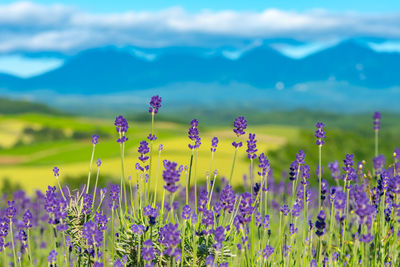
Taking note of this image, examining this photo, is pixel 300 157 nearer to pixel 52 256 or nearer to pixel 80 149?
pixel 52 256

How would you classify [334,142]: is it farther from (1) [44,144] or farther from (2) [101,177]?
(1) [44,144]

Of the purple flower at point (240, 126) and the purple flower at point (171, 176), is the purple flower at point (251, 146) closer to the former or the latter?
the purple flower at point (240, 126)

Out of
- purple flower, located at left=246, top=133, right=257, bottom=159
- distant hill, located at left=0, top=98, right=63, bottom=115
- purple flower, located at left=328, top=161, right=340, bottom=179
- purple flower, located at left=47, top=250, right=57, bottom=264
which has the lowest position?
purple flower, located at left=47, top=250, right=57, bottom=264

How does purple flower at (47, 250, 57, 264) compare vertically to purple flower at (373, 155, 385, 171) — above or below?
below

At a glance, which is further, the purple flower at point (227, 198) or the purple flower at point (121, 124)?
the purple flower at point (121, 124)

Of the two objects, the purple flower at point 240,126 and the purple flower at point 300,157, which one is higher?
the purple flower at point 240,126

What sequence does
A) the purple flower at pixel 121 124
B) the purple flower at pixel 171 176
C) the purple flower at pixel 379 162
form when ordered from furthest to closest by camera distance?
the purple flower at pixel 379 162, the purple flower at pixel 121 124, the purple flower at pixel 171 176

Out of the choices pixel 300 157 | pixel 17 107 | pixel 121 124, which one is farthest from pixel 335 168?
pixel 17 107

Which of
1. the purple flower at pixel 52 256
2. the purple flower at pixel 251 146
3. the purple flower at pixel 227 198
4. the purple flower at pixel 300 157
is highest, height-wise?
the purple flower at pixel 251 146

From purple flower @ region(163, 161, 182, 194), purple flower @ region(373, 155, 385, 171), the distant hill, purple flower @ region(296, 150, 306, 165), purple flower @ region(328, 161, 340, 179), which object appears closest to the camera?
purple flower @ region(163, 161, 182, 194)

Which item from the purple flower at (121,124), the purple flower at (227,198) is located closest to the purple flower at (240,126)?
the purple flower at (227,198)

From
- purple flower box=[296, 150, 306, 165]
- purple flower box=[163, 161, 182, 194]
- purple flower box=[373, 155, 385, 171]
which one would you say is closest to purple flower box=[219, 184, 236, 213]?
purple flower box=[163, 161, 182, 194]

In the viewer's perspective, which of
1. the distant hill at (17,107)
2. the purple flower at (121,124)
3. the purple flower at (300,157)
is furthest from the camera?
the distant hill at (17,107)

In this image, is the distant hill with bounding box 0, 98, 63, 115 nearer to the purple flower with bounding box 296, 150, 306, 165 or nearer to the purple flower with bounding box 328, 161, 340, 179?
the purple flower with bounding box 328, 161, 340, 179
